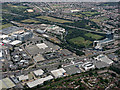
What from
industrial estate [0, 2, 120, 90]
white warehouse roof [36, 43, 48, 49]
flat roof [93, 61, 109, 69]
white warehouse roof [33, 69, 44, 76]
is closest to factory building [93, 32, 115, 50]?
industrial estate [0, 2, 120, 90]

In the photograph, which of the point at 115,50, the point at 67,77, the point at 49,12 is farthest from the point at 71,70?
the point at 49,12

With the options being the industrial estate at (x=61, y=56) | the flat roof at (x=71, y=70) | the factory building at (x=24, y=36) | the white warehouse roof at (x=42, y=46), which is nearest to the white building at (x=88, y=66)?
the industrial estate at (x=61, y=56)

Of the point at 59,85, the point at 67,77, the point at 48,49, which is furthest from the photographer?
the point at 48,49

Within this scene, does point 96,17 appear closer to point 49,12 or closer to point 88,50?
point 49,12

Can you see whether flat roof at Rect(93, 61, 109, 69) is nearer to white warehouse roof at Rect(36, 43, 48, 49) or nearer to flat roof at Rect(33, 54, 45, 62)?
flat roof at Rect(33, 54, 45, 62)

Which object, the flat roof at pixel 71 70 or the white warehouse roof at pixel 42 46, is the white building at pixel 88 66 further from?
the white warehouse roof at pixel 42 46

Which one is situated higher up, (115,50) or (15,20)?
(15,20)

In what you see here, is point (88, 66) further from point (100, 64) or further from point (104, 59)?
point (104, 59)

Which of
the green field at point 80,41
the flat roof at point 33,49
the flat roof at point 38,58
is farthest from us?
the green field at point 80,41
